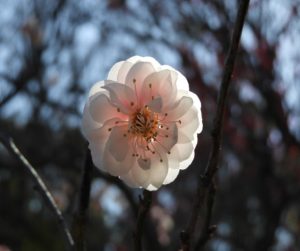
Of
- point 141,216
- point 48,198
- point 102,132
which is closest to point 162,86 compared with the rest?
point 102,132

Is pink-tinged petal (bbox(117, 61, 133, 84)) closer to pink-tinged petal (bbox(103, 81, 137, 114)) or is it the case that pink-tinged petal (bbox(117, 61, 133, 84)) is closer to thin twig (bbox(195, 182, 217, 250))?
pink-tinged petal (bbox(103, 81, 137, 114))

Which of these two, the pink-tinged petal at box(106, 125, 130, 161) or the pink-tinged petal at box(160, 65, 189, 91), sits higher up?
the pink-tinged petal at box(160, 65, 189, 91)

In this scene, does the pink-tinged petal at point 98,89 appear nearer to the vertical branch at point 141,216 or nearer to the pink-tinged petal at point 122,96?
the pink-tinged petal at point 122,96

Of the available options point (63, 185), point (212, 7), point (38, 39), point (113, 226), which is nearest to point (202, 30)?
point (212, 7)

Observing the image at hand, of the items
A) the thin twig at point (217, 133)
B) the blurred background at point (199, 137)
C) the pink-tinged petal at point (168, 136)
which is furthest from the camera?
the blurred background at point (199, 137)

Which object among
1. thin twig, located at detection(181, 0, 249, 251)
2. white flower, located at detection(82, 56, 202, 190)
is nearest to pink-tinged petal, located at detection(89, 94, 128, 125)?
white flower, located at detection(82, 56, 202, 190)

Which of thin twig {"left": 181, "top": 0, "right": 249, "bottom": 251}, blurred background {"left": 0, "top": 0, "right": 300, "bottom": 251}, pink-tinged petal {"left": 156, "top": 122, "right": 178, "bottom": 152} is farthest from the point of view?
blurred background {"left": 0, "top": 0, "right": 300, "bottom": 251}

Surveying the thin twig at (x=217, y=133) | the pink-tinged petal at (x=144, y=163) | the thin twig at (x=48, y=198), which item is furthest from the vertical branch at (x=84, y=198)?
the thin twig at (x=217, y=133)

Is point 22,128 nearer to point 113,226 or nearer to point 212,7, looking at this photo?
point 113,226
